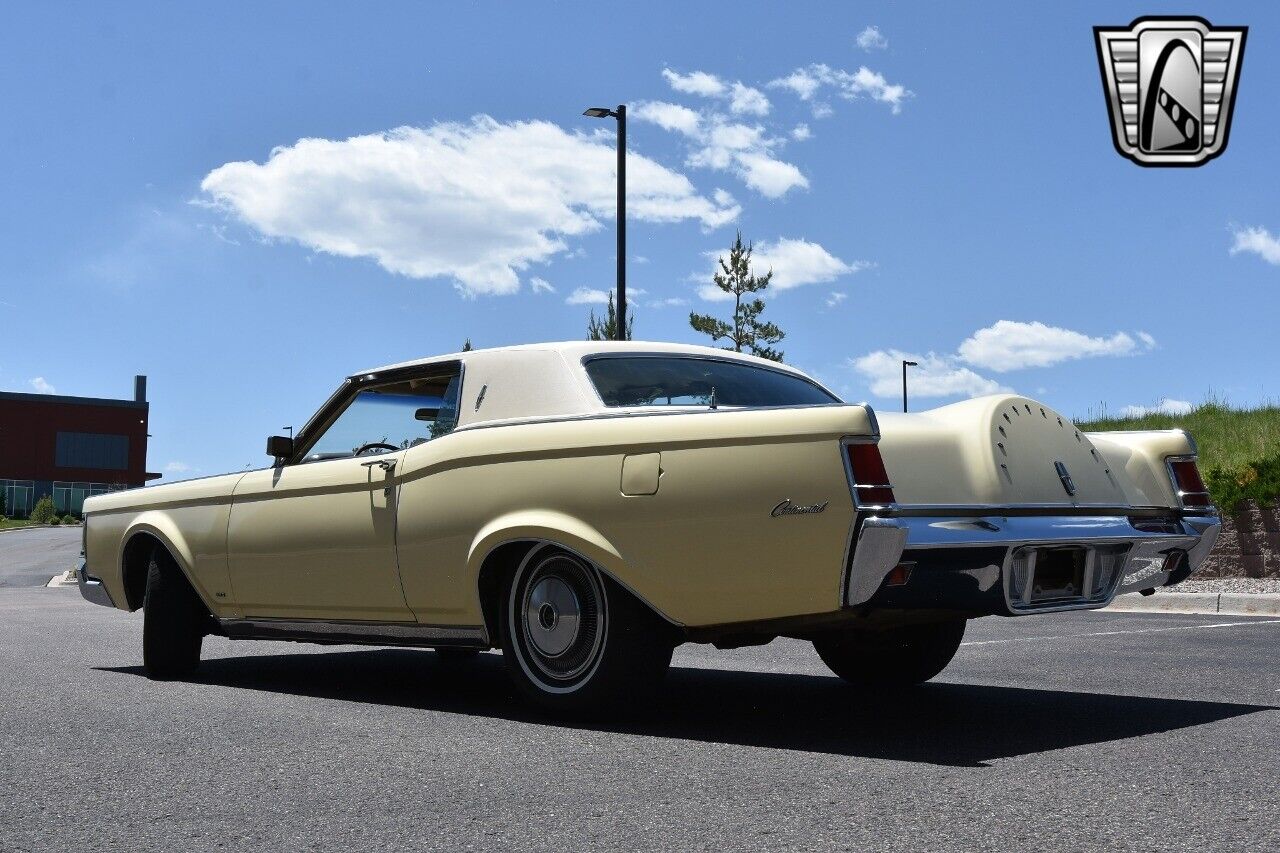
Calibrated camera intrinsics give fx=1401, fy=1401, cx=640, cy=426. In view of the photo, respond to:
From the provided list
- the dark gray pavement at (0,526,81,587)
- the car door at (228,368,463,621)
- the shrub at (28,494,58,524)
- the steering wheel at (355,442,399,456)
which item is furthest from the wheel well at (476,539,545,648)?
the shrub at (28,494,58,524)

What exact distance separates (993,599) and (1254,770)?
38.5 inches

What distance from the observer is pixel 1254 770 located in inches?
172

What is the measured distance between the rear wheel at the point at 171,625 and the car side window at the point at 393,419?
1229 mm

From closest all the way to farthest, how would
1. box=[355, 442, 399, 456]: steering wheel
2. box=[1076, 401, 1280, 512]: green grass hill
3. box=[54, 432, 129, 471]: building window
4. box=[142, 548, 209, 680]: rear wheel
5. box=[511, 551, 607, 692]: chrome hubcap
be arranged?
1. box=[511, 551, 607, 692]: chrome hubcap
2. box=[355, 442, 399, 456]: steering wheel
3. box=[142, 548, 209, 680]: rear wheel
4. box=[1076, 401, 1280, 512]: green grass hill
5. box=[54, 432, 129, 471]: building window

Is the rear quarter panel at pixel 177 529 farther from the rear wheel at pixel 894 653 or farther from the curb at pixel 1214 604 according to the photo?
the curb at pixel 1214 604

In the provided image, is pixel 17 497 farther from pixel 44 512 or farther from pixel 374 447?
pixel 374 447

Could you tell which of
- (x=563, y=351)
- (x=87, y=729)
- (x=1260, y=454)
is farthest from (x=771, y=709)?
(x=1260, y=454)

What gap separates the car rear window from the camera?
229 inches

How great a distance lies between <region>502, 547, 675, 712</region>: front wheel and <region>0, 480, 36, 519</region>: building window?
8150cm

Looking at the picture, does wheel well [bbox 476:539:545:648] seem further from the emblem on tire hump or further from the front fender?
the emblem on tire hump

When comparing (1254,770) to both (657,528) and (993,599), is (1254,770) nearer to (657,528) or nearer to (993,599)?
(993,599)

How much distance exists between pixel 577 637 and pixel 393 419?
5.83 feet

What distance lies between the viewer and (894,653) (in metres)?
6.61

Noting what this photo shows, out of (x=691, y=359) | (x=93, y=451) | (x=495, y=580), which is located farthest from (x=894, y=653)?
(x=93, y=451)
